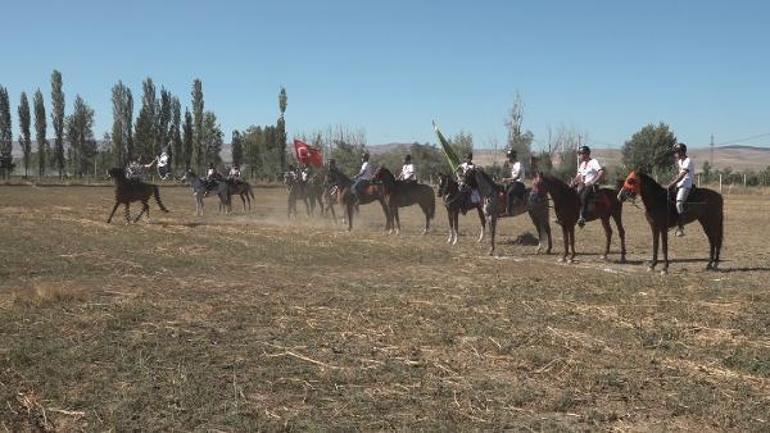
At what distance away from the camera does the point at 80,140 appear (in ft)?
309

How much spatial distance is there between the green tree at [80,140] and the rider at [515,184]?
82.8 meters

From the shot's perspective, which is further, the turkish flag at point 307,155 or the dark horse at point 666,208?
the turkish flag at point 307,155

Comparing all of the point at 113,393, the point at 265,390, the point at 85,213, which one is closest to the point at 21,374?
the point at 113,393

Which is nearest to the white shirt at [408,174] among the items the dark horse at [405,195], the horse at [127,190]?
the dark horse at [405,195]

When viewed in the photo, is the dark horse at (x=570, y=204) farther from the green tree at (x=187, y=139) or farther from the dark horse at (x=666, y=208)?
the green tree at (x=187, y=139)

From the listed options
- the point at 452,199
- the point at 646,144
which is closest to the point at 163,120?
the point at 646,144

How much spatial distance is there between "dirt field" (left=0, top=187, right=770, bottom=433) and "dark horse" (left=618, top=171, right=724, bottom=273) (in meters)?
0.66

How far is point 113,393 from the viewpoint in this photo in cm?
631

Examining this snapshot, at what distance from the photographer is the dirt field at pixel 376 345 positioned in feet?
19.3

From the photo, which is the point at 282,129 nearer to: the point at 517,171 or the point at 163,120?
the point at 163,120

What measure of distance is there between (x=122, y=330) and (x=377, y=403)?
4152mm

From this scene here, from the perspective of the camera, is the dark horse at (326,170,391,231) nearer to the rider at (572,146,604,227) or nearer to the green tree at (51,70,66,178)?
the rider at (572,146,604,227)

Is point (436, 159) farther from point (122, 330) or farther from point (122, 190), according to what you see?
point (122, 330)

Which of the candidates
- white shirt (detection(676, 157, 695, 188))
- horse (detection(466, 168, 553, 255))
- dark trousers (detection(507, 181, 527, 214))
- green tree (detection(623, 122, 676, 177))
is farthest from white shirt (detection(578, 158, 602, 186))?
green tree (detection(623, 122, 676, 177))
